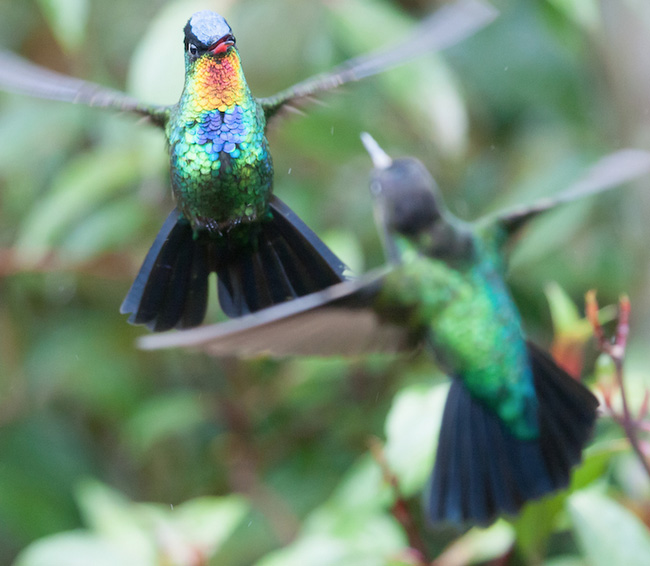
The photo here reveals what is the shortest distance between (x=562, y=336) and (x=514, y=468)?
28cm

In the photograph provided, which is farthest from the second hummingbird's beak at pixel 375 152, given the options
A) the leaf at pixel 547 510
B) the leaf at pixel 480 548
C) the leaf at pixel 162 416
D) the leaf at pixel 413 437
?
the leaf at pixel 162 416

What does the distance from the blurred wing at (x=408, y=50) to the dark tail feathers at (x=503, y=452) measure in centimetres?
59

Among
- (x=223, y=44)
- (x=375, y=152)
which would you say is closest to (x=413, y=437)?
(x=375, y=152)

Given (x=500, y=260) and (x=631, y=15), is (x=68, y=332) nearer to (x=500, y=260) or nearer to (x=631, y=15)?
(x=500, y=260)

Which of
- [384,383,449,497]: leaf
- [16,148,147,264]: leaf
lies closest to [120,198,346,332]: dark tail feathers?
[384,383,449,497]: leaf

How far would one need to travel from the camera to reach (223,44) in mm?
612

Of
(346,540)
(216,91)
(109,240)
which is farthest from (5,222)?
(216,91)

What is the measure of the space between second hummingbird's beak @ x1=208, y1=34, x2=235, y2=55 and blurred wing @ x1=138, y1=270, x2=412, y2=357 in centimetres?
20

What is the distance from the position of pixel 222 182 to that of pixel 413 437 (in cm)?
80

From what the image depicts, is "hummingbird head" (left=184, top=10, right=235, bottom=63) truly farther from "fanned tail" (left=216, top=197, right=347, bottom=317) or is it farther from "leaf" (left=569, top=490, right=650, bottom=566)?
"leaf" (left=569, top=490, right=650, bottom=566)

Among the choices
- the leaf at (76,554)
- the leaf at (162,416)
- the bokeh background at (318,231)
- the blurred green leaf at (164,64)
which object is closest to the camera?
the blurred green leaf at (164,64)

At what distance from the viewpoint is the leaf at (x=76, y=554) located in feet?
5.01

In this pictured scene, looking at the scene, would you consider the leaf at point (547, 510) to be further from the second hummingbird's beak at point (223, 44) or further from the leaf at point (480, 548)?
the second hummingbird's beak at point (223, 44)

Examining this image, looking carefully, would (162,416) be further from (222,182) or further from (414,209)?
(222,182)
